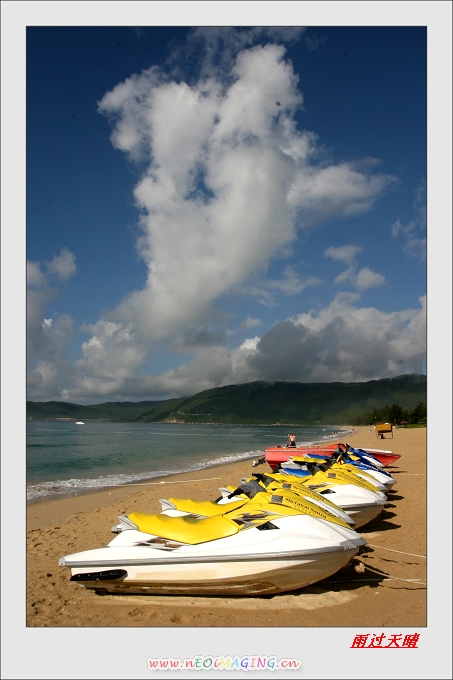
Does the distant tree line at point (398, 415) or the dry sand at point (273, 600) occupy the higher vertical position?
the dry sand at point (273, 600)

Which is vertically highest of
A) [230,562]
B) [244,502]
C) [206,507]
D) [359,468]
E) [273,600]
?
[244,502]

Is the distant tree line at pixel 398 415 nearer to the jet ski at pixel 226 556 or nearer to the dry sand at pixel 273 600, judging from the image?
the dry sand at pixel 273 600

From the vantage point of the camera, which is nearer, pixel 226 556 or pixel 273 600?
pixel 226 556

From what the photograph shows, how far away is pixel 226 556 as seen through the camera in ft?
15.0

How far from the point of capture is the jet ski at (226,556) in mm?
4570

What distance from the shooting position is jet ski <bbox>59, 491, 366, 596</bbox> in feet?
15.0

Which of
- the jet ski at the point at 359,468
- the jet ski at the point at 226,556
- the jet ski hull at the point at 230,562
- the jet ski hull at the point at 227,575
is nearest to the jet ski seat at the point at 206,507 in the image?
the jet ski at the point at 226,556

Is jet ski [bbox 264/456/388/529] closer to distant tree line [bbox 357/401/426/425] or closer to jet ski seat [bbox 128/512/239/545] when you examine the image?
jet ski seat [bbox 128/512/239/545]

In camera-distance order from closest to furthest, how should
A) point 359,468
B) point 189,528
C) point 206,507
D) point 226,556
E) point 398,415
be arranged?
point 226,556
point 189,528
point 206,507
point 359,468
point 398,415

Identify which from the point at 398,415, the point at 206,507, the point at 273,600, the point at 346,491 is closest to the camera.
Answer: the point at 273,600

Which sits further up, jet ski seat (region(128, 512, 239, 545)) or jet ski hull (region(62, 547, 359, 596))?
jet ski seat (region(128, 512, 239, 545))

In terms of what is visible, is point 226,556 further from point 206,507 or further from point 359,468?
point 359,468

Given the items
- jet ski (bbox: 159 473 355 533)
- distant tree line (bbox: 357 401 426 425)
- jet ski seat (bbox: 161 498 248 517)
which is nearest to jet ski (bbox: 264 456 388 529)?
jet ski (bbox: 159 473 355 533)

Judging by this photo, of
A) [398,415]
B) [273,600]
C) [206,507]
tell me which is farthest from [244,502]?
[398,415]
